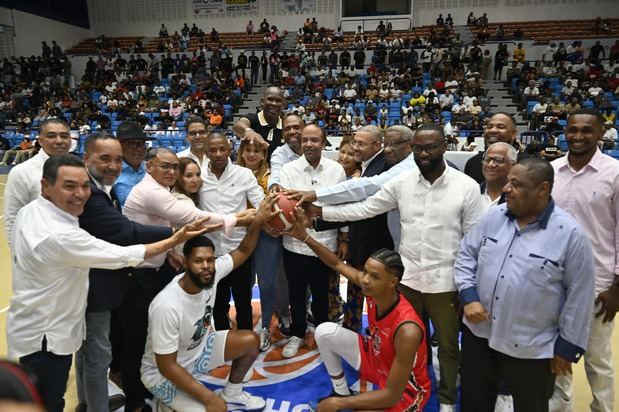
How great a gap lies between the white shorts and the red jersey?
1055mm

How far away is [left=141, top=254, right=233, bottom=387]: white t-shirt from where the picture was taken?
2.54 meters

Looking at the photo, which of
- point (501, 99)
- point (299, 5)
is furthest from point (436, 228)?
point (299, 5)

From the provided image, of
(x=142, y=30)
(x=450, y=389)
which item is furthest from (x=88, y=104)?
(x=450, y=389)

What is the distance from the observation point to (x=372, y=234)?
3152 millimetres

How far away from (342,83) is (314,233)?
1488cm

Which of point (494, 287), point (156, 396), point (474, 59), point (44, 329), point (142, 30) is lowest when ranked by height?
point (156, 396)

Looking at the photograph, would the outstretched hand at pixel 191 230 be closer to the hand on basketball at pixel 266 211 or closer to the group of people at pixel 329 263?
the group of people at pixel 329 263

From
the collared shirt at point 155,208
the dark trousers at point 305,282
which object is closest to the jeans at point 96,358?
the collared shirt at point 155,208

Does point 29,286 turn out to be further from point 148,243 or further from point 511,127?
point 511,127

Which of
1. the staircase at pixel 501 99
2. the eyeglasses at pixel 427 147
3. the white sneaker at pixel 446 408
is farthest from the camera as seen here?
the staircase at pixel 501 99

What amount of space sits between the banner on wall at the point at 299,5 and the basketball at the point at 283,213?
72.7 ft

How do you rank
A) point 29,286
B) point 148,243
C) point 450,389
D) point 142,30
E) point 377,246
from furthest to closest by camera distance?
point 142,30 < point 377,246 < point 450,389 < point 148,243 < point 29,286

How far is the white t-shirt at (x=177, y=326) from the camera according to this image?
2.54 metres

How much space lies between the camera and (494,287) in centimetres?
214
